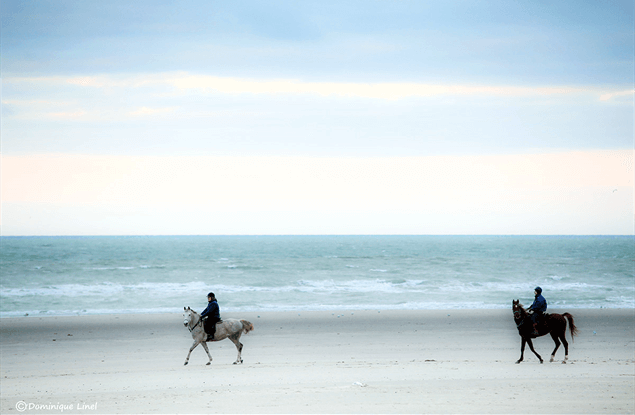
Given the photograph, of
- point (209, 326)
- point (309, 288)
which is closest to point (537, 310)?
point (209, 326)

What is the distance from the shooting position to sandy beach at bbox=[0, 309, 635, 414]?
9242 mm

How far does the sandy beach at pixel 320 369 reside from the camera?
30.3 feet

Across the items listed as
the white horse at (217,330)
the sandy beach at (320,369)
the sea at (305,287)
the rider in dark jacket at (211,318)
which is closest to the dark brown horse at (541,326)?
the sandy beach at (320,369)

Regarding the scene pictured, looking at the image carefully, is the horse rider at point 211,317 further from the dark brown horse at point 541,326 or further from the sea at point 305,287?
the sea at point 305,287

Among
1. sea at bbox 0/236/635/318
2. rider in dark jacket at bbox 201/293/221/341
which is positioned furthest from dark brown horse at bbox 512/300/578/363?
sea at bbox 0/236/635/318

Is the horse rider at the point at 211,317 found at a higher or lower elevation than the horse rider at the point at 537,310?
lower

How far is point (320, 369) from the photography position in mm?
12180

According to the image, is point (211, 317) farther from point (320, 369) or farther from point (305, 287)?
point (305, 287)

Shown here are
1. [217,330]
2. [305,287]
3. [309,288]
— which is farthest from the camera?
[305,287]

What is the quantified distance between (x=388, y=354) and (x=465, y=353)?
207cm

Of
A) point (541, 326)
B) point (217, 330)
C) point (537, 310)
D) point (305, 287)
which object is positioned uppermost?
point (537, 310)

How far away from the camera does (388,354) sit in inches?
560

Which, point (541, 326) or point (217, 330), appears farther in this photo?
point (217, 330)

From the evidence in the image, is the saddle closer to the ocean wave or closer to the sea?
the sea
